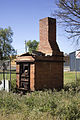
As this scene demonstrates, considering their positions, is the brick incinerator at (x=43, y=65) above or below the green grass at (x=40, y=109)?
above

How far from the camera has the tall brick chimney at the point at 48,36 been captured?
32.1ft

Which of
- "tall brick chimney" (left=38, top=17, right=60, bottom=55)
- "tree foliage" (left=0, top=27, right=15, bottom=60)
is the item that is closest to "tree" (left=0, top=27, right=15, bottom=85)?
"tree foliage" (left=0, top=27, right=15, bottom=60)

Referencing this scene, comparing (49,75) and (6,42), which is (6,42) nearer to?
(6,42)

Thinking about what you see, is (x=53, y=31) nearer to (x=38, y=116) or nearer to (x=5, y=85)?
(x=5, y=85)

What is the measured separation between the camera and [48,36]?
32.2 ft

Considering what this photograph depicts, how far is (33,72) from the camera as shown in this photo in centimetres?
874

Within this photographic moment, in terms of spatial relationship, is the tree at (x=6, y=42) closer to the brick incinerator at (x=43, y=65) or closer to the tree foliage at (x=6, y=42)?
the tree foliage at (x=6, y=42)

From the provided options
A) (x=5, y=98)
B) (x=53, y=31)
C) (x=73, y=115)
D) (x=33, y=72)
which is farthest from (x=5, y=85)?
(x=73, y=115)

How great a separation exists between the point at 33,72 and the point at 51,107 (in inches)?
154

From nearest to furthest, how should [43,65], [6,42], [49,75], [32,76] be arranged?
[32,76] < [43,65] < [49,75] < [6,42]

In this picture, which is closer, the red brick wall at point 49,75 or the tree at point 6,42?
the red brick wall at point 49,75

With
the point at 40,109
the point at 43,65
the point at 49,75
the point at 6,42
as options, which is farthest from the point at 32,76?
the point at 6,42

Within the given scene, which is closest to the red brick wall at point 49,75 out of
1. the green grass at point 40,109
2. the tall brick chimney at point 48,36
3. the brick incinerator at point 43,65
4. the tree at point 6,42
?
the brick incinerator at point 43,65

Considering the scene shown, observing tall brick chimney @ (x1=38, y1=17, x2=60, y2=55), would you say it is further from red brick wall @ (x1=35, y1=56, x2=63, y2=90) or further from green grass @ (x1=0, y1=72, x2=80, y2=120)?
green grass @ (x1=0, y1=72, x2=80, y2=120)
